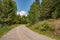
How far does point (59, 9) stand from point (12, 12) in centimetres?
2580

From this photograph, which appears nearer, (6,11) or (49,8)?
(49,8)

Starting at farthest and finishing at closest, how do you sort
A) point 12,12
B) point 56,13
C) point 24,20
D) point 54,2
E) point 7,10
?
1. point 24,20
2. point 12,12
3. point 7,10
4. point 54,2
5. point 56,13

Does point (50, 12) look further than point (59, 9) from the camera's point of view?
Yes

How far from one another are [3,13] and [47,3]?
16.5 meters

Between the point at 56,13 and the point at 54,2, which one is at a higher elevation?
the point at 54,2

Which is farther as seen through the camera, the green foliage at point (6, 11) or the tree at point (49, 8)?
the green foliage at point (6, 11)

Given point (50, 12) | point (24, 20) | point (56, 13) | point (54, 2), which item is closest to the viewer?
point (56, 13)

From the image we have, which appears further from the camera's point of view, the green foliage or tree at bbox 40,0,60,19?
the green foliage

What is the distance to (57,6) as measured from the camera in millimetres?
54281

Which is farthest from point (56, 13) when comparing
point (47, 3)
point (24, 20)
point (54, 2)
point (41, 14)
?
point (24, 20)

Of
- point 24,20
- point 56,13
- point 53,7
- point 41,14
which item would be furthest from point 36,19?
point 24,20

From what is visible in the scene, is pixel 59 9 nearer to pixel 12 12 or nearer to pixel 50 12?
pixel 50 12

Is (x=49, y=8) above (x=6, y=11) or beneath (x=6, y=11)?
above

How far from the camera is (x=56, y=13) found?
52125 millimetres
